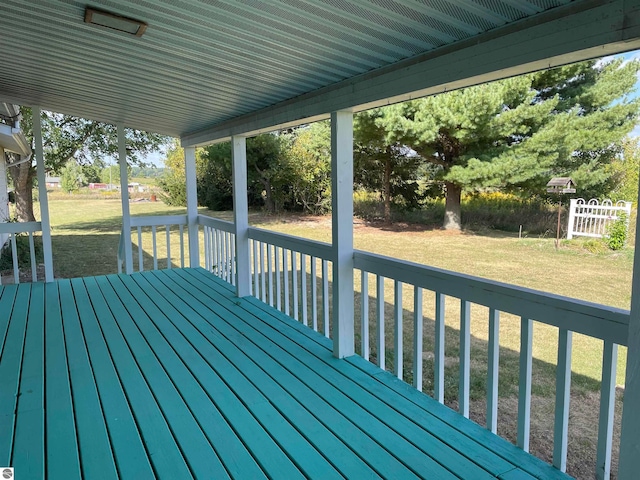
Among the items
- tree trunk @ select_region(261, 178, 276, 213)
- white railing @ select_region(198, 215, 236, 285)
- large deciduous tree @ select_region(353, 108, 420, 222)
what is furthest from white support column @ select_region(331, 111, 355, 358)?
tree trunk @ select_region(261, 178, 276, 213)

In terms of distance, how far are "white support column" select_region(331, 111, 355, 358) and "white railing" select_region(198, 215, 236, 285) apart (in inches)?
91.1

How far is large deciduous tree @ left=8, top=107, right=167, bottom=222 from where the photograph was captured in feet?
34.7

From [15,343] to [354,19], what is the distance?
3.50m

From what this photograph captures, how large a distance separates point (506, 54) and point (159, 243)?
40.4ft

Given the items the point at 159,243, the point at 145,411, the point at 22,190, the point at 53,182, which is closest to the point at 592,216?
the point at 145,411

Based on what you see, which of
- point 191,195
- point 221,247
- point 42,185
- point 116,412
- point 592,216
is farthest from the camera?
point 592,216

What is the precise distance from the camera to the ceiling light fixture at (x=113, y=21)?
7.14ft

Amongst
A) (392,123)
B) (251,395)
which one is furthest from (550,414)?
(392,123)

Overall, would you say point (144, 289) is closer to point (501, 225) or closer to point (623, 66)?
point (501, 225)

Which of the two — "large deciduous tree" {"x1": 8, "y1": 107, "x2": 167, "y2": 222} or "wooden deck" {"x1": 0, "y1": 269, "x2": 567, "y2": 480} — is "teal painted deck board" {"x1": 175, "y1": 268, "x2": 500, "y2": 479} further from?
"large deciduous tree" {"x1": 8, "y1": 107, "x2": 167, "y2": 222}

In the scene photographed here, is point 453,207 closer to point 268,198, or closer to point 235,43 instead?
point 268,198

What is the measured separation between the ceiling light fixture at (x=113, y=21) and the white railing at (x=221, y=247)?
9.65 ft

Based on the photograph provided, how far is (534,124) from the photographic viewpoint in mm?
10547

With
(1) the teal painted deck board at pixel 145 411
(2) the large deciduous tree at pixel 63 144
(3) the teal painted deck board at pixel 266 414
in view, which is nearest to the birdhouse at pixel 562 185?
(3) the teal painted deck board at pixel 266 414
